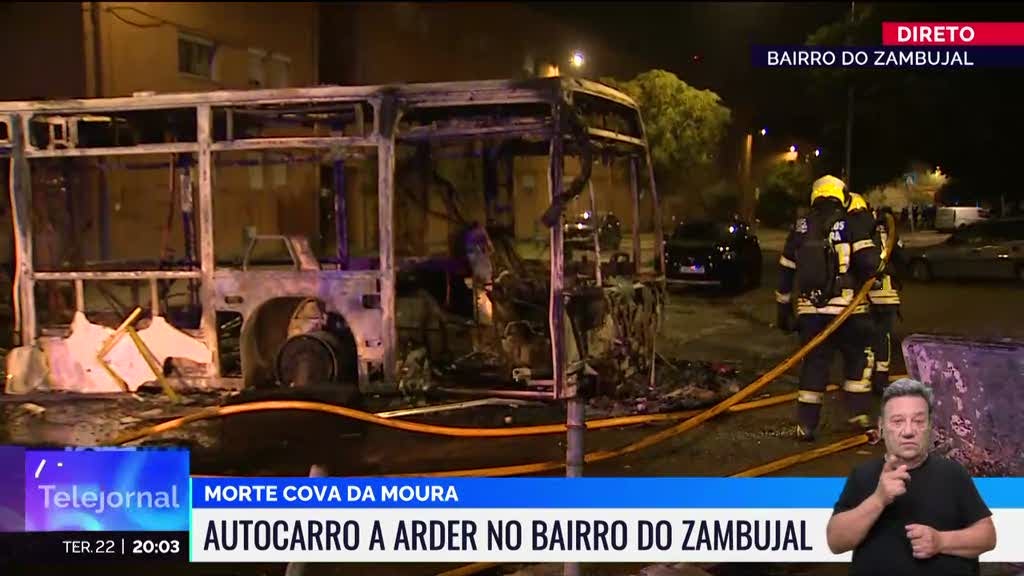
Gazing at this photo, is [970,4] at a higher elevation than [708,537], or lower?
higher

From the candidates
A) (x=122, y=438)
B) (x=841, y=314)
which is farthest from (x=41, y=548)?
(x=841, y=314)

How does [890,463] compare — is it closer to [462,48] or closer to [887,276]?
[462,48]

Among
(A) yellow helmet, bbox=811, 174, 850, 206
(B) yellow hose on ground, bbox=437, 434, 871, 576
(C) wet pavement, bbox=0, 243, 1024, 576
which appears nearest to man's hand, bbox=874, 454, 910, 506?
(B) yellow hose on ground, bbox=437, 434, 871, 576

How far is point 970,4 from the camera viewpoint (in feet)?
14.5

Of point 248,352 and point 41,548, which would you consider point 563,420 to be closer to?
point 248,352

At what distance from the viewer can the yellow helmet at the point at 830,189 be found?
562cm

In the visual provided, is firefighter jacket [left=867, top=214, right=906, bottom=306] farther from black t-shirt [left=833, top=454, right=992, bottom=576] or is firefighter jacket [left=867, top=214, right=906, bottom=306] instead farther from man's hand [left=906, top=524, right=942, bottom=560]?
man's hand [left=906, top=524, right=942, bottom=560]

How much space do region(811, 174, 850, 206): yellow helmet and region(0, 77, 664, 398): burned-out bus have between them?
57.7 inches

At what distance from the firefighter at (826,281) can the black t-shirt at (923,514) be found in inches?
119

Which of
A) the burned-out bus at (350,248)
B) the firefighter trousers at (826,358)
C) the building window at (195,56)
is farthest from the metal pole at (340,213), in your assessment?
the firefighter trousers at (826,358)

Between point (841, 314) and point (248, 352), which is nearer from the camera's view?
point (841, 314)

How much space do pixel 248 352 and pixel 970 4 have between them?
5145 mm

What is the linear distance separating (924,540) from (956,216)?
3.02 m
